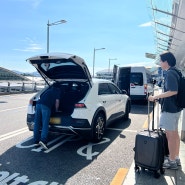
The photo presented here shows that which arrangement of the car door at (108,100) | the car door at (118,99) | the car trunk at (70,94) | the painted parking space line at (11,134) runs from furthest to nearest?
the car door at (118,99) < the car door at (108,100) < the painted parking space line at (11,134) < the car trunk at (70,94)

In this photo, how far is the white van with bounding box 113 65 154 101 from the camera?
49.8 ft

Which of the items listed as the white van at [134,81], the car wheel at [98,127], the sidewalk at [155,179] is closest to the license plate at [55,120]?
the car wheel at [98,127]

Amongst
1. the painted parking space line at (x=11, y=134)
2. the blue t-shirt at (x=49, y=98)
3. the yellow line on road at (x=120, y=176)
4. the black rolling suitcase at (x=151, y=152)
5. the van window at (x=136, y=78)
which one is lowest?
the yellow line on road at (x=120, y=176)

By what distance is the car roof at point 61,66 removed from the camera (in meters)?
5.50

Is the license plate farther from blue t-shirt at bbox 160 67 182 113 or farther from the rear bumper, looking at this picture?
blue t-shirt at bbox 160 67 182 113

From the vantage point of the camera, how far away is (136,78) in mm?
15430

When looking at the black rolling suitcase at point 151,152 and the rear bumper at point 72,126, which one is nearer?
the black rolling suitcase at point 151,152

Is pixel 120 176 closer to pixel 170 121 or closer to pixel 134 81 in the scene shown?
pixel 170 121

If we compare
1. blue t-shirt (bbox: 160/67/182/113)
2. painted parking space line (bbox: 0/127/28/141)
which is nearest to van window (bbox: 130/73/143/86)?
painted parking space line (bbox: 0/127/28/141)

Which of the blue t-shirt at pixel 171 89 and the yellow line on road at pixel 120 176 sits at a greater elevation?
the blue t-shirt at pixel 171 89

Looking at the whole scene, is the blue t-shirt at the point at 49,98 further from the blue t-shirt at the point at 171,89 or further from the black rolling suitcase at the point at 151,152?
the blue t-shirt at the point at 171,89

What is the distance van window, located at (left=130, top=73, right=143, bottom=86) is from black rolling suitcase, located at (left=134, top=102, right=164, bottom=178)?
11.2 metres

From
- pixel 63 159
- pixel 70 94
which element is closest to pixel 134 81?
pixel 70 94

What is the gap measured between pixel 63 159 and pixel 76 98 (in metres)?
1.93
